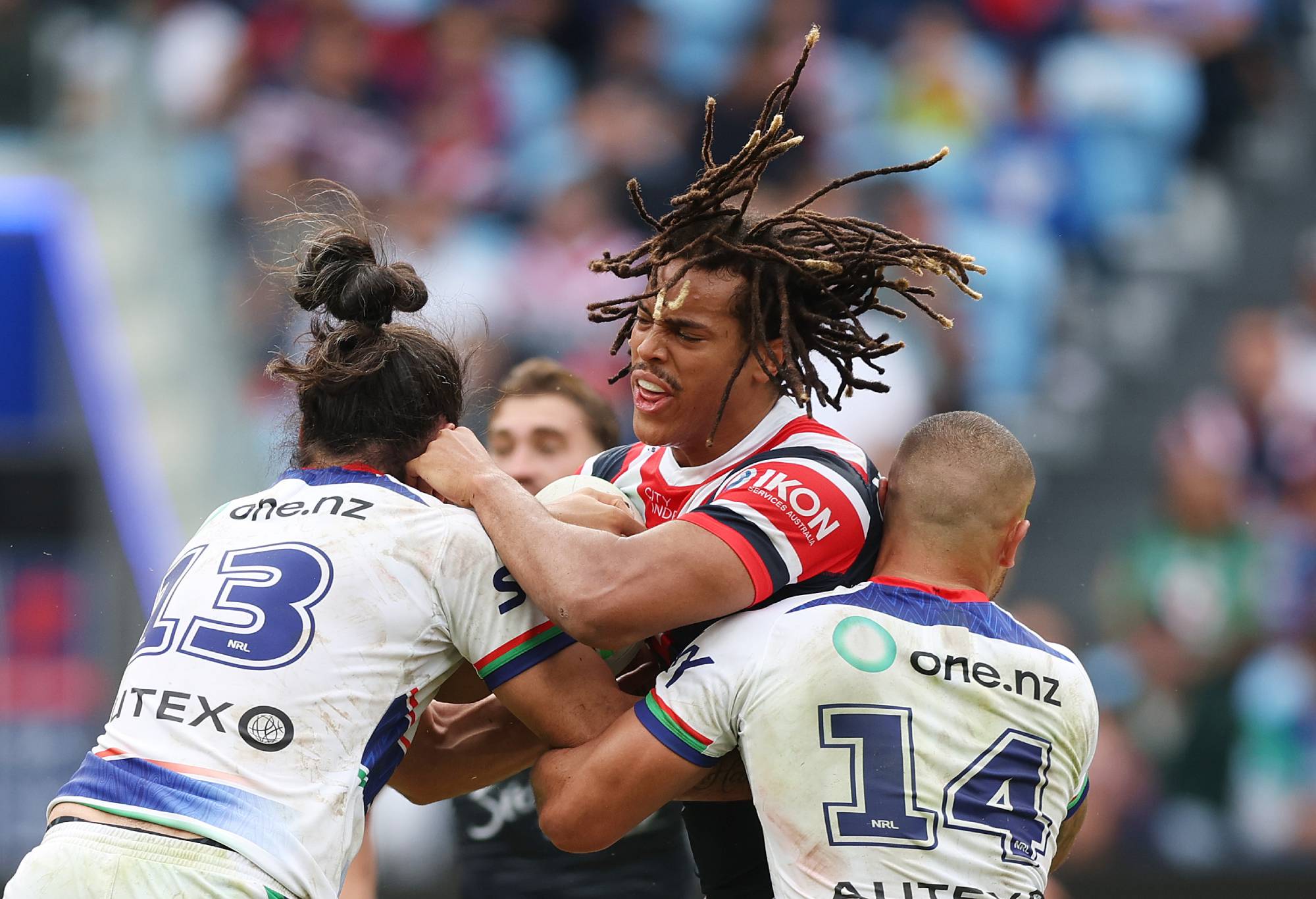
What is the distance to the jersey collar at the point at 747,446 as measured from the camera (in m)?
3.61

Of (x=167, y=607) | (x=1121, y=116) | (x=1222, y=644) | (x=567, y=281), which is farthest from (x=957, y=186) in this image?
(x=167, y=607)

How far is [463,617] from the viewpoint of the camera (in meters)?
3.18

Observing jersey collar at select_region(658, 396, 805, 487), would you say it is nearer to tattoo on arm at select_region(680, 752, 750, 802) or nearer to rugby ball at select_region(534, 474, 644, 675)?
rugby ball at select_region(534, 474, 644, 675)

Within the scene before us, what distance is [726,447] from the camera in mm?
3648

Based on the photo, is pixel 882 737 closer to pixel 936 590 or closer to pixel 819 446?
pixel 936 590

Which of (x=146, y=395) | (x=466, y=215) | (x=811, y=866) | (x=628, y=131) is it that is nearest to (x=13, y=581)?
(x=146, y=395)

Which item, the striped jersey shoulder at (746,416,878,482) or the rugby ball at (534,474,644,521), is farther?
the rugby ball at (534,474,644,521)

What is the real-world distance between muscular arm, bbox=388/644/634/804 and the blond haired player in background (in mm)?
66

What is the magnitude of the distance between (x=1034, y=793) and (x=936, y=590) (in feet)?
1.52

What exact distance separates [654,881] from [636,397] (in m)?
1.77

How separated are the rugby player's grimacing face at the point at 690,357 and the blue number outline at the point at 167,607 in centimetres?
104

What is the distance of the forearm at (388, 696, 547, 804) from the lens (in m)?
3.58

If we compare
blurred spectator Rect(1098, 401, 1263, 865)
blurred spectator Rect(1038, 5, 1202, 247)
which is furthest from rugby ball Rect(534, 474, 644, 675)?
blurred spectator Rect(1038, 5, 1202, 247)

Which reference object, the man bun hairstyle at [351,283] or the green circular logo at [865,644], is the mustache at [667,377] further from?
the green circular logo at [865,644]
